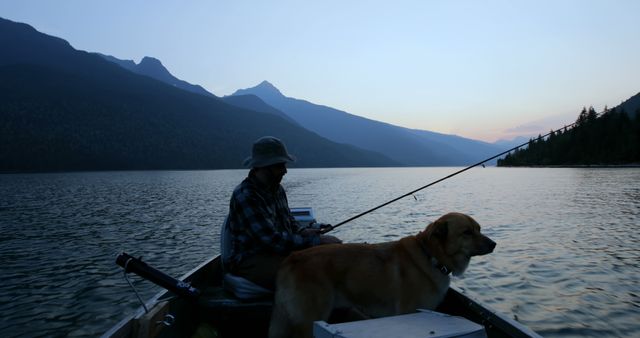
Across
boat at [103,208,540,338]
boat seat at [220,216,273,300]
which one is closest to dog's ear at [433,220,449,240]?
boat at [103,208,540,338]

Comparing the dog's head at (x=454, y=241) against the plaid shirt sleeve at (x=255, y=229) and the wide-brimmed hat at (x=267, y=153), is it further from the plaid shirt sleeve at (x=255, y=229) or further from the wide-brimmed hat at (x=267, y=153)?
the wide-brimmed hat at (x=267, y=153)

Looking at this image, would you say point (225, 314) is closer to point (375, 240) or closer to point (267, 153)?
point (267, 153)

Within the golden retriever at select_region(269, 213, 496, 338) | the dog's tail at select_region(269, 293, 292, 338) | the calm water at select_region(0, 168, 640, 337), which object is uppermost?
the golden retriever at select_region(269, 213, 496, 338)

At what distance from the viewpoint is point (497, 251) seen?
17734 mm

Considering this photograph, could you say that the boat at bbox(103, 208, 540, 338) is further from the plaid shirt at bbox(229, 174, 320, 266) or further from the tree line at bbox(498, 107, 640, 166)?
the tree line at bbox(498, 107, 640, 166)

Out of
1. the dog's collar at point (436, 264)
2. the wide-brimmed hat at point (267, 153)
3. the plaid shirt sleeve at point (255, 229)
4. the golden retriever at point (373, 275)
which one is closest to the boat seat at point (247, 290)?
the plaid shirt sleeve at point (255, 229)

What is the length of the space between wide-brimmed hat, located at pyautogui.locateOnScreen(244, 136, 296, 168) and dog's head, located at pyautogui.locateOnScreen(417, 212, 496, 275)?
230cm

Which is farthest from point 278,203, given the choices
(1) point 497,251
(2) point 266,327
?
(1) point 497,251

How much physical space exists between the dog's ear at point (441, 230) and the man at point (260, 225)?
5.93 ft

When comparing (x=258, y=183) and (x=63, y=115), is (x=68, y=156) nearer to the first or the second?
(x=63, y=115)

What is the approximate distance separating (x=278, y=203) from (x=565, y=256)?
1485 centimetres

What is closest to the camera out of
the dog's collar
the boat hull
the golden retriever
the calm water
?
the golden retriever

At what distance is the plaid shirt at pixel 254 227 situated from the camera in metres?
5.77

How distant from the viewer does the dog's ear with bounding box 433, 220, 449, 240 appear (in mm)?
5770
